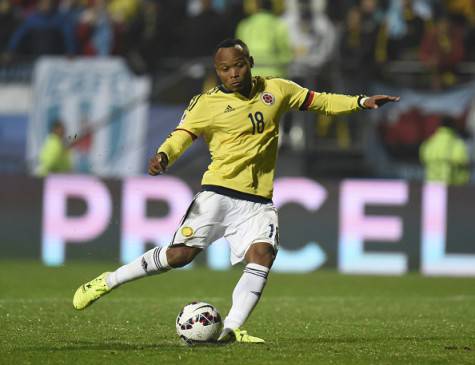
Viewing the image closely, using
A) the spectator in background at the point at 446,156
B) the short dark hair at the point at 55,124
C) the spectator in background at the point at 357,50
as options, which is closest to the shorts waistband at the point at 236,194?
the spectator in background at the point at 446,156

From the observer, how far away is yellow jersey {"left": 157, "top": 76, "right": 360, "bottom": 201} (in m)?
8.38

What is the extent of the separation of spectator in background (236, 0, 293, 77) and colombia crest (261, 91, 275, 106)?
9592mm

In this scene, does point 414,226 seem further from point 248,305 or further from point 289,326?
point 248,305

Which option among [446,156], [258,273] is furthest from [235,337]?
[446,156]

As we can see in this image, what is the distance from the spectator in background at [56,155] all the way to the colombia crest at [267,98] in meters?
10.4

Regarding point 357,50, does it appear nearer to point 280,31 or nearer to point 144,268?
point 280,31

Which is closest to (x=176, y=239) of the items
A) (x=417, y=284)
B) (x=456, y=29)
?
(x=417, y=284)

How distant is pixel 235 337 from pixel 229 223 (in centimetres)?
86

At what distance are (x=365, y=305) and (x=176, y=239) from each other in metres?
3.98

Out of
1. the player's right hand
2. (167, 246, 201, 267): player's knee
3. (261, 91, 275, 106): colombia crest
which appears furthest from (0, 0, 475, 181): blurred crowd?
the player's right hand

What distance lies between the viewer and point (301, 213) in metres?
16.6

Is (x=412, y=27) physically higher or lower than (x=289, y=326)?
higher

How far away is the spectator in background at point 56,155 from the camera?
18672 mm

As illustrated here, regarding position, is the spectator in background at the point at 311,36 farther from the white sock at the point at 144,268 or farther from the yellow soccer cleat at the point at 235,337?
the yellow soccer cleat at the point at 235,337
